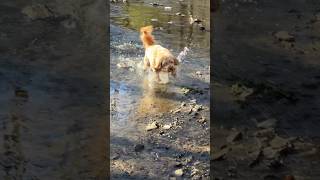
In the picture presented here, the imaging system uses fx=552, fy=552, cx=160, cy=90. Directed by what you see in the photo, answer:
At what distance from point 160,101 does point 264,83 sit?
515 mm

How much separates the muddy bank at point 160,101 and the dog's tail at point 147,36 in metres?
0.05

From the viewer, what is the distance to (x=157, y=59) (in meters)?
2.48

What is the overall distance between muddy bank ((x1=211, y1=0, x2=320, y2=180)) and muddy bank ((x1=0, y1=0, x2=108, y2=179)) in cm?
42

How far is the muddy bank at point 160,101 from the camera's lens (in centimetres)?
196

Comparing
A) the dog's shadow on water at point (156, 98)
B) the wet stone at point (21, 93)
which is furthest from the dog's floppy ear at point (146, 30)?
the wet stone at point (21, 93)

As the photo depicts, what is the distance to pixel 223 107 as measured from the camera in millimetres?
1968

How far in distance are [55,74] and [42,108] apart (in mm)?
130

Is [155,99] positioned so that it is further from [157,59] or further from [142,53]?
[142,53]

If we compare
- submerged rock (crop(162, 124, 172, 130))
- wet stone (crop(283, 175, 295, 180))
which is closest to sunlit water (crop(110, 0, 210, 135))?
submerged rock (crop(162, 124, 172, 130))

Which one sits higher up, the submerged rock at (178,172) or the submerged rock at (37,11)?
the submerged rock at (37,11)

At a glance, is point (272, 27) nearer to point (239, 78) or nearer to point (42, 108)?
point (239, 78)

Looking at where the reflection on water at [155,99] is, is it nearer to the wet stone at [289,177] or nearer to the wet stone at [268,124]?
the wet stone at [268,124]

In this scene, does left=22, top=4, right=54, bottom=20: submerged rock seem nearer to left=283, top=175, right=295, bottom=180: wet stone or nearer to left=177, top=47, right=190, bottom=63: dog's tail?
left=177, top=47, right=190, bottom=63: dog's tail

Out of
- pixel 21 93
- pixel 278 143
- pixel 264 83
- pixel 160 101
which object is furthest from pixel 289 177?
pixel 21 93
